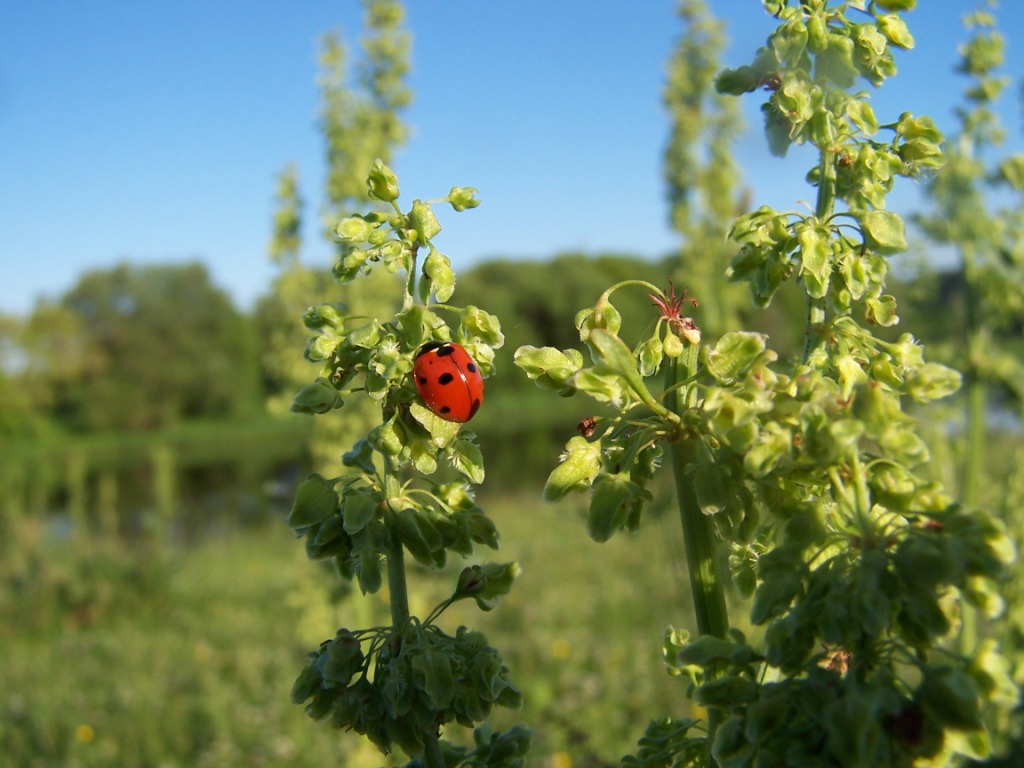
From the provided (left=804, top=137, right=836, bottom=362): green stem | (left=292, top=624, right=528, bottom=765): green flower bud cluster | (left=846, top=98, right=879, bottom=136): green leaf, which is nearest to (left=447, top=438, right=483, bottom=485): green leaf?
(left=292, top=624, right=528, bottom=765): green flower bud cluster

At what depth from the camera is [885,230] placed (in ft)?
3.71

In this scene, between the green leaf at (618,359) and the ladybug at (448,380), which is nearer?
the green leaf at (618,359)

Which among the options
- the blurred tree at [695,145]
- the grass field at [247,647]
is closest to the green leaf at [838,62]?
the grass field at [247,647]

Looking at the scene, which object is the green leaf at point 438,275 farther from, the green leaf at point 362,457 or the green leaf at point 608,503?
the green leaf at point 608,503

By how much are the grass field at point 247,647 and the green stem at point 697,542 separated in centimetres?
272

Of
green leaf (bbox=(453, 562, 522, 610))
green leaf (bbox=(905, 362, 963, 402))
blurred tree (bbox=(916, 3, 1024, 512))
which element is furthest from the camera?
blurred tree (bbox=(916, 3, 1024, 512))

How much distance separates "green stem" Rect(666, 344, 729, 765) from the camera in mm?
1125

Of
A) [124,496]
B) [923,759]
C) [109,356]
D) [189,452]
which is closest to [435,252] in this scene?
[923,759]

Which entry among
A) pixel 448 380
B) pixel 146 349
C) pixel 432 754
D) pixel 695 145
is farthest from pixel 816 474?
pixel 146 349

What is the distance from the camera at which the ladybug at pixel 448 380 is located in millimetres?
1235

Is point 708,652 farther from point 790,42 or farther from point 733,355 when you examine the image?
point 790,42

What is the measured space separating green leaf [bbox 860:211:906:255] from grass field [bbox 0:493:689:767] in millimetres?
2963

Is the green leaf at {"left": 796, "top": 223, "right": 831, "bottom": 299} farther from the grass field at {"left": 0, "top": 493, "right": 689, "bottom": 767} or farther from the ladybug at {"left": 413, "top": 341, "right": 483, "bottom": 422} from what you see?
the grass field at {"left": 0, "top": 493, "right": 689, "bottom": 767}

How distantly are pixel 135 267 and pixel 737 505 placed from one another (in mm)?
59791
